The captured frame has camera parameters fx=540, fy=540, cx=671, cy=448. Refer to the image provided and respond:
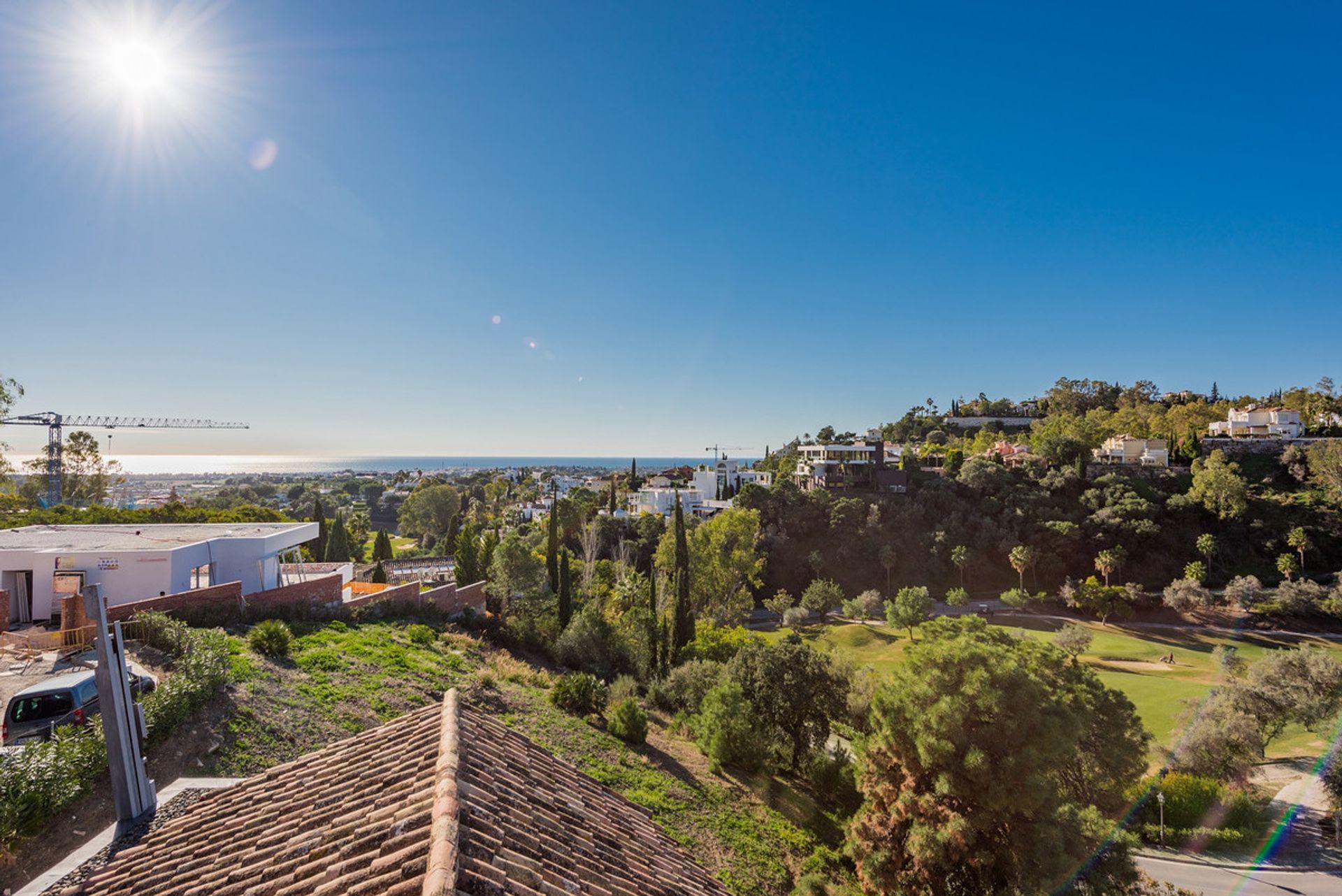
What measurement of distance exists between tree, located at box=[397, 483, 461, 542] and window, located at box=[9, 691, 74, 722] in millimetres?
67903

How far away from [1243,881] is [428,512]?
80.4m

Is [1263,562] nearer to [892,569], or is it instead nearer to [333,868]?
[892,569]

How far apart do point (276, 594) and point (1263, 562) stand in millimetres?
73270

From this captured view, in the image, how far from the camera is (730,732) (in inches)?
590

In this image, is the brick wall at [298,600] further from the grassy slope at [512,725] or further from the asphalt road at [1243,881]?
the asphalt road at [1243,881]

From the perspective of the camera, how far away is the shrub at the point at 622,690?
17688mm

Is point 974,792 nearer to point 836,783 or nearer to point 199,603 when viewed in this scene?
point 836,783

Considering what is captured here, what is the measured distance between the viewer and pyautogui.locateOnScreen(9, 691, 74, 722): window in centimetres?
902

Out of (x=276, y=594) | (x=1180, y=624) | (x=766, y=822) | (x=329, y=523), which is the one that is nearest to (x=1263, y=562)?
(x=1180, y=624)

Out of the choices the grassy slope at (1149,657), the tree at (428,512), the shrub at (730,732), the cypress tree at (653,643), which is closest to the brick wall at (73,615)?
the shrub at (730,732)

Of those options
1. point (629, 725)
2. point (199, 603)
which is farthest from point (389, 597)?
point (629, 725)

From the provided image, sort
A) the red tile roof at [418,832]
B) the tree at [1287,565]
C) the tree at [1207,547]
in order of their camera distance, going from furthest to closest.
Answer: the tree at [1207,547] → the tree at [1287,565] → the red tile roof at [418,832]

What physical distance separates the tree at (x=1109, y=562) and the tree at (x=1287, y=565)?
11181 mm

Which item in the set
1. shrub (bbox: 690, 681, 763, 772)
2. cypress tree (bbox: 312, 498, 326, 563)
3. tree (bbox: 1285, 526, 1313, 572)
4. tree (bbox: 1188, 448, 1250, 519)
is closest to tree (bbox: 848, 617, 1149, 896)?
shrub (bbox: 690, 681, 763, 772)
